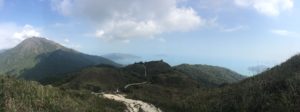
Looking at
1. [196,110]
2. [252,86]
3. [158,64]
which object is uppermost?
[158,64]

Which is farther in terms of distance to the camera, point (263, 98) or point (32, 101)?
point (263, 98)

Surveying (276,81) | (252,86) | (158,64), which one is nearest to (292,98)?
(276,81)

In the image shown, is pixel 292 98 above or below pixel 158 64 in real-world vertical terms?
below

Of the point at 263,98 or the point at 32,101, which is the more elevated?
the point at 263,98

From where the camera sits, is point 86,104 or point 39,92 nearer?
point 39,92

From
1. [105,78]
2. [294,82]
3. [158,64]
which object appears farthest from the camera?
[158,64]

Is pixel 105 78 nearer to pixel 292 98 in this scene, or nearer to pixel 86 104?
pixel 86 104

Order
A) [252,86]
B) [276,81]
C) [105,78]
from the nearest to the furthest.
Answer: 1. [276,81]
2. [252,86]
3. [105,78]

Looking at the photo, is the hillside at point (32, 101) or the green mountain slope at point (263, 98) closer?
the hillside at point (32, 101)

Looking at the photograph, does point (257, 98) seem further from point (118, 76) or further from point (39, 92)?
point (118, 76)

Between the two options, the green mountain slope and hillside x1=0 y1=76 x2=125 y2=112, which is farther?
the green mountain slope
